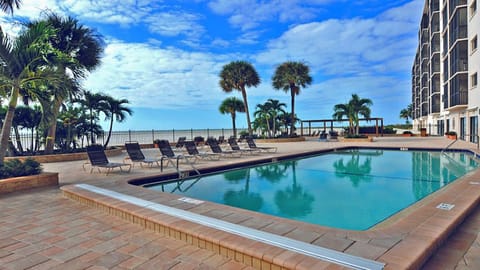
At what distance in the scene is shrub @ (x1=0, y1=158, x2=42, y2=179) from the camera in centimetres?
651

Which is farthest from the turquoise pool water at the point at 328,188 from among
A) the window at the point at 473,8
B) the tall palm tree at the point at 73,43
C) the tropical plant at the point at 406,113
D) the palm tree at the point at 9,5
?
the tropical plant at the point at 406,113

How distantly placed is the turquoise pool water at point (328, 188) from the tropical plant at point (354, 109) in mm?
14240

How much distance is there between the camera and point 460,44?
20.5 m

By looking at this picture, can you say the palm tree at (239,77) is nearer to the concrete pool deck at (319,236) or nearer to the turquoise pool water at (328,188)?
the turquoise pool water at (328,188)

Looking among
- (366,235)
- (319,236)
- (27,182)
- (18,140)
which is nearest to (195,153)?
(27,182)

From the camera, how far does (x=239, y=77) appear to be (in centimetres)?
2458

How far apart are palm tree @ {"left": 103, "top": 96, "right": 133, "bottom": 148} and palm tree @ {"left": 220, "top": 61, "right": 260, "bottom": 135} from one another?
31.5 feet

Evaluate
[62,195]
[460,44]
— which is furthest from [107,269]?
[460,44]

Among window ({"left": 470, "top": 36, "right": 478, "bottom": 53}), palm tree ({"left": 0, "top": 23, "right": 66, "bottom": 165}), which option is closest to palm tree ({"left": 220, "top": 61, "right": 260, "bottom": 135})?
window ({"left": 470, "top": 36, "right": 478, "bottom": 53})

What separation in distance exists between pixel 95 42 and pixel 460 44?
23.1 meters

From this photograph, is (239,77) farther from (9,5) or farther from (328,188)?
(328,188)

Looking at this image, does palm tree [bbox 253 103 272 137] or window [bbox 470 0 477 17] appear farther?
palm tree [bbox 253 103 272 137]

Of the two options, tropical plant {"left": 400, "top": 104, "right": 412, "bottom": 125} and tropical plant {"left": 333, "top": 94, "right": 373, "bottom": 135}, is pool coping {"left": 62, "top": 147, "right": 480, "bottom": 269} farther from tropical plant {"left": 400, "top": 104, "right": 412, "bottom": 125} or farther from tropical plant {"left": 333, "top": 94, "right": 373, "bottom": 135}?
tropical plant {"left": 400, "top": 104, "right": 412, "bottom": 125}

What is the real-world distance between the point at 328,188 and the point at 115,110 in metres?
13.8
